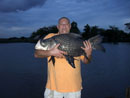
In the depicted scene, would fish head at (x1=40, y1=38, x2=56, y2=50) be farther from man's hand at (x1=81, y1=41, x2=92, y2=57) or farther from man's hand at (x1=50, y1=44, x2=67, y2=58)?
man's hand at (x1=81, y1=41, x2=92, y2=57)

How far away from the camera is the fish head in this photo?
9.66ft

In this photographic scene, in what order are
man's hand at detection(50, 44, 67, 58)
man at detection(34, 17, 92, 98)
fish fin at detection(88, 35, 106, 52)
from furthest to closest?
fish fin at detection(88, 35, 106, 52) → man at detection(34, 17, 92, 98) → man's hand at detection(50, 44, 67, 58)

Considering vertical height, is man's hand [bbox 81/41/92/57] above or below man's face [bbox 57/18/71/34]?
below

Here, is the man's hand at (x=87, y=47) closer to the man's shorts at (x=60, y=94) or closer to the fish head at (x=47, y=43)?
the fish head at (x=47, y=43)

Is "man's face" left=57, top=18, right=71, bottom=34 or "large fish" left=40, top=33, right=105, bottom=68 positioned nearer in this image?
"large fish" left=40, top=33, right=105, bottom=68

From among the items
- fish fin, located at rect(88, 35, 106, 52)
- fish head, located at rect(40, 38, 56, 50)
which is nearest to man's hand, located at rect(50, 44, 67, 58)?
fish head, located at rect(40, 38, 56, 50)

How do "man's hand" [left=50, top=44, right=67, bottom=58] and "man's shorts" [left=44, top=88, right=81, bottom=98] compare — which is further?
"man's shorts" [left=44, top=88, right=81, bottom=98]

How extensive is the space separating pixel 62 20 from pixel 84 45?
2.27ft

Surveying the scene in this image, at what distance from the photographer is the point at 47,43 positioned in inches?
117

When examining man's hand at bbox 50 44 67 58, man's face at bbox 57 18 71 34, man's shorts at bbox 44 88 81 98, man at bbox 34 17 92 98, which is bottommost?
man's shorts at bbox 44 88 81 98

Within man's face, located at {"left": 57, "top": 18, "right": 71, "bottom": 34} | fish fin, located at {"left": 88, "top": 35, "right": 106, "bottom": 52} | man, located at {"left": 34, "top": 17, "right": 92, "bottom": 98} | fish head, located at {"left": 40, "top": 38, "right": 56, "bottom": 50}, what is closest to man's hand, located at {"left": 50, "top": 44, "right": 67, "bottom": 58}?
man, located at {"left": 34, "top": 17, "right": 92, "bottom": 98}

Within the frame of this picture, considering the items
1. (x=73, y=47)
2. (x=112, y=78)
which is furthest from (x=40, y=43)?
(x=112, y=78)

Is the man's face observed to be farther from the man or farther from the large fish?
the large fish

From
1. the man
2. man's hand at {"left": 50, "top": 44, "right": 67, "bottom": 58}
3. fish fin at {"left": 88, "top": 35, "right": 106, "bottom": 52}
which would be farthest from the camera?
fish fin at {"left": 88, "top": 35, "right": 106, "bottom": 52}
